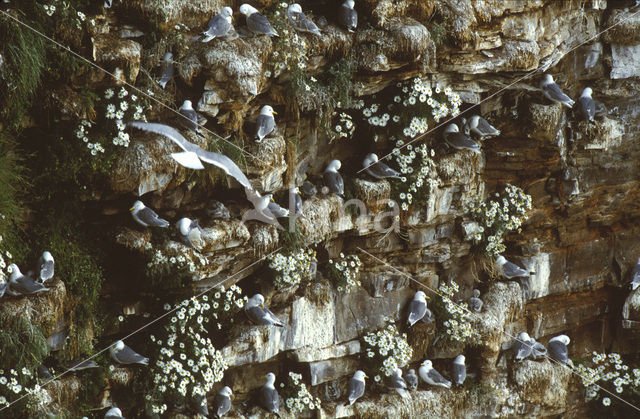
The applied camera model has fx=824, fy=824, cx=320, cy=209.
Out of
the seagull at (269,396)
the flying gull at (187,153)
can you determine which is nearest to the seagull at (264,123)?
the flying gull at (187,153)

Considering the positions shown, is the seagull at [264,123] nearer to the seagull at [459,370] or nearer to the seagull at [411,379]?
the seagull at [411,379]

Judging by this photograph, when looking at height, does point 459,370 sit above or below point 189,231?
below

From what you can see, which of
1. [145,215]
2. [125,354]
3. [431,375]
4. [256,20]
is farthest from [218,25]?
[431,375]

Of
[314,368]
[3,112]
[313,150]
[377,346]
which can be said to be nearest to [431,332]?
[377,346]

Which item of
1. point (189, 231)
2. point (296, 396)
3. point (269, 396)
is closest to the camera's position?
point (189, 231)

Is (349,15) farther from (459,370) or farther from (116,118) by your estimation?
(459,370)

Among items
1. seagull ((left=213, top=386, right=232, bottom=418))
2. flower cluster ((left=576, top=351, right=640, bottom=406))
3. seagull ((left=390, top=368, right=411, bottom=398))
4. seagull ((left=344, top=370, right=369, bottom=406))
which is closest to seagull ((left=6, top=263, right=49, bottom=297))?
seagull ((left=213, top=386, right=232, bottom=418))

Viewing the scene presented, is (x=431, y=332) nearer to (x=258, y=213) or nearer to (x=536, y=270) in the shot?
(x=536, y=270)
